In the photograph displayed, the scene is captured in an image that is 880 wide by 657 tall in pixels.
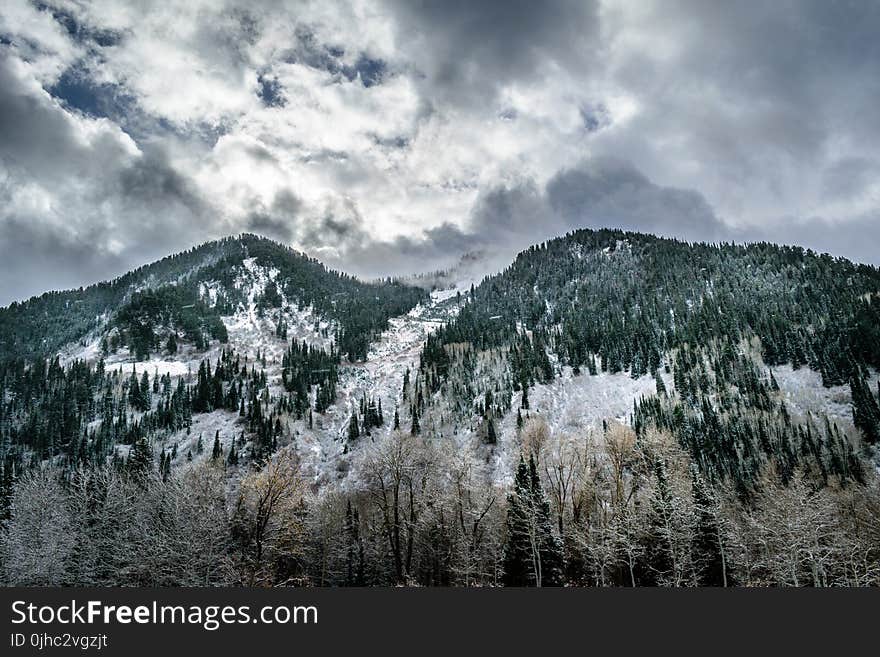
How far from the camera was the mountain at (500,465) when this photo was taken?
121 ft

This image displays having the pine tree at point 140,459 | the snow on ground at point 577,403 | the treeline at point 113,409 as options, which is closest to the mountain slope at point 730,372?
the snow on ground at point 577,403

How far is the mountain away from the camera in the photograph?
3700cm

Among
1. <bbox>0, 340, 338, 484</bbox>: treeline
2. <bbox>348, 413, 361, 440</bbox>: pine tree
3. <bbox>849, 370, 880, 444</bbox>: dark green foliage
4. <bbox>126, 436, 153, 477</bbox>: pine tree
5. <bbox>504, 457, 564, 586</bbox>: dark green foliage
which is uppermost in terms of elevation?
<bbox>0, 340, 338, 484</bbox>: treeline

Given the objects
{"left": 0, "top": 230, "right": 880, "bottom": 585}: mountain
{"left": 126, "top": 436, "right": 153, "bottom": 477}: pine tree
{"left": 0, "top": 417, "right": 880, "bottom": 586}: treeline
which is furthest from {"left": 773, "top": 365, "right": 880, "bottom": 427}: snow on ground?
{"left": 126, "top": 436, "right": 153, "bottom": 477}: pine tree

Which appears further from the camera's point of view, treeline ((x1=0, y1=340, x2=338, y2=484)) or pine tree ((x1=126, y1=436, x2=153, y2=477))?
treeline ((x1=0, y1=340, x2=338, y2=484))

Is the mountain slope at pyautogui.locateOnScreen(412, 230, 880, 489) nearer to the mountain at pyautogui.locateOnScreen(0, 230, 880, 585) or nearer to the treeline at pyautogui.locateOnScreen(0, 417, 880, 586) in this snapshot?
the mountain at pyautogui.locateOnScreen(0, 230, 880, 585)

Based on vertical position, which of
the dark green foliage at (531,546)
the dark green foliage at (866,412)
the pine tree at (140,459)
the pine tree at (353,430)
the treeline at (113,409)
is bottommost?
the dark green foliage at (531,546)

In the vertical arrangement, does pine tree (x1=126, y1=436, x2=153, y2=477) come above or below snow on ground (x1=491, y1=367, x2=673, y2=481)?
below

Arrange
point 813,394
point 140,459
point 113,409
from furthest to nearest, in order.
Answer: point 113,409 < point 813,394 < point 140,459

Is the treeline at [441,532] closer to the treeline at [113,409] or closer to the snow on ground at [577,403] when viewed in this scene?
the snow on ground at [577,403]

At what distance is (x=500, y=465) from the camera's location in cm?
12594

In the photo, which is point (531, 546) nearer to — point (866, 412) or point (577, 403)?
point (866, 412)

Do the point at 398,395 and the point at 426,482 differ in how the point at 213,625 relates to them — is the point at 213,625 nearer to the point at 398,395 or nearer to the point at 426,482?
the point at 426,482

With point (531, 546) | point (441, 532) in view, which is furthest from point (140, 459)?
point (531, 546)
